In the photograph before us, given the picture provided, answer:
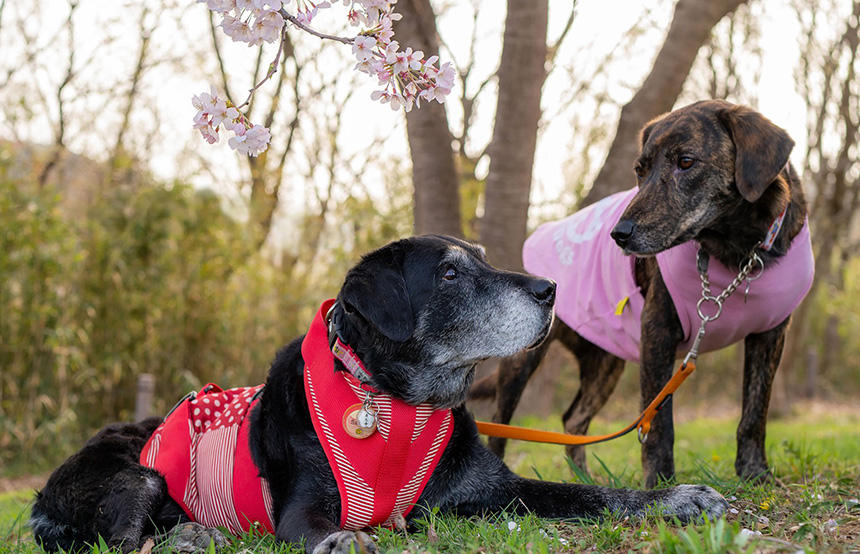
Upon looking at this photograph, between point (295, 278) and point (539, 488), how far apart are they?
734 centimetres

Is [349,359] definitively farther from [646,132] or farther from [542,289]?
[646,132]

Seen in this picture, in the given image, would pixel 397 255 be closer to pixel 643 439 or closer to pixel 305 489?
pixel 305 489

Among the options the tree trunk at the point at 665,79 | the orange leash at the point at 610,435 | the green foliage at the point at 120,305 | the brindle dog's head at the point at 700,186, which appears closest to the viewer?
the brindle dog's head at the point at 700,186

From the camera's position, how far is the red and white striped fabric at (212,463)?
2908 mm

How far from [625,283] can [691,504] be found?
1416 mm

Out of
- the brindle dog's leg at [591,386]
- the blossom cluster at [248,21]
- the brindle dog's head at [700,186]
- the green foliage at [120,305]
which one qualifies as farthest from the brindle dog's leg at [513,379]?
the green foliage at [120,305]

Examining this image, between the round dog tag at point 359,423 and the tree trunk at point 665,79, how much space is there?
4222 millimetres

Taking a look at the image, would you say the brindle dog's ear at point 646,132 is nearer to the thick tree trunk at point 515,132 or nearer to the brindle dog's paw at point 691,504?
the brindle dog's paw at point 691,504

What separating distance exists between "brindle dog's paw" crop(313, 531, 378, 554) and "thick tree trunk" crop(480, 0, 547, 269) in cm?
408

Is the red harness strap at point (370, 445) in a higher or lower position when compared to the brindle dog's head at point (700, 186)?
lower

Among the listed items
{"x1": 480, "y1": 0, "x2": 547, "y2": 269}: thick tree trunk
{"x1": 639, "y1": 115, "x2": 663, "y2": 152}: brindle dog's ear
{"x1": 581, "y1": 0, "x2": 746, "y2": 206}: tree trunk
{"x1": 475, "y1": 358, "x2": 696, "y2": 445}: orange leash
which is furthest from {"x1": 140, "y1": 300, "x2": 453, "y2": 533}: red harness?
{"x1": 581, "y1": 0, "x2": 746, "y2": 206}: tree trunk

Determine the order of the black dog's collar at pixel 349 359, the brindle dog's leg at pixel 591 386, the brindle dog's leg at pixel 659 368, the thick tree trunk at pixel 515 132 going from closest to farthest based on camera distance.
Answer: the black dog's collar at pixel 349 359
the brindle dog's leg at pixel 659 368
the brindle dog's leg at pixel 591 386
the thick tree trunk at pixel 515 132

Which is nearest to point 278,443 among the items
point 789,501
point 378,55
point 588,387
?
point 378,55

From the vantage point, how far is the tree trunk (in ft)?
20.1
